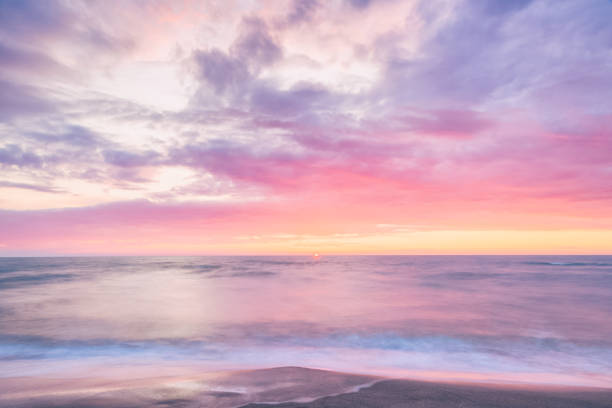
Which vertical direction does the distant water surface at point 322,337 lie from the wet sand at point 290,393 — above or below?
below

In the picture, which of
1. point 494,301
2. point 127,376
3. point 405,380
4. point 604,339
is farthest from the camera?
point 494,301

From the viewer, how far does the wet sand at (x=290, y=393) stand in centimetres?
470

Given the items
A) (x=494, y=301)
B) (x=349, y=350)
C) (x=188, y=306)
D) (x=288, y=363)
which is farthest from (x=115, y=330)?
(x=494, y=301)

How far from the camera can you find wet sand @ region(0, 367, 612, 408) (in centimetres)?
470

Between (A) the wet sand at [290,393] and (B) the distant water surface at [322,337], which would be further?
(B) the distant water surface at [322,337]

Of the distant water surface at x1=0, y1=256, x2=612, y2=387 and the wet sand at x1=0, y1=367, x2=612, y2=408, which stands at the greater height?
the wet sand at x1=0, y1=367, x2=612, y2=408

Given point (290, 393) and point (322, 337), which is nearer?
point (290, 393)

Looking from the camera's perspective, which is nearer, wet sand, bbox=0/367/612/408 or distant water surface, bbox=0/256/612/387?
wet sand, bbox=0/367/612/408

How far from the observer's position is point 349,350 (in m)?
9.54

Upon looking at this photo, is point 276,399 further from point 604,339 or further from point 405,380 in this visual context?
point 604,339

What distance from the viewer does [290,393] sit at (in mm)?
5031

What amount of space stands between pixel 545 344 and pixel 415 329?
12.7ft

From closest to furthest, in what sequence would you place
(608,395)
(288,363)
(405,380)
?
(608,395)
(405,380)
(288,363)

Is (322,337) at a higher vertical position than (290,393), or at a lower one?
lower
